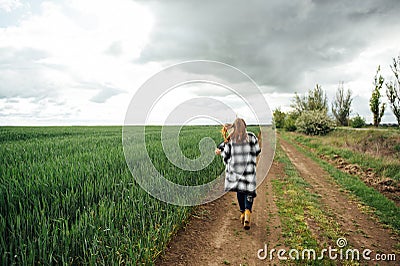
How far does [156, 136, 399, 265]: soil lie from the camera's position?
3848 millimetres

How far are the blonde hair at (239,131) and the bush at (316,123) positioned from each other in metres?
23.9

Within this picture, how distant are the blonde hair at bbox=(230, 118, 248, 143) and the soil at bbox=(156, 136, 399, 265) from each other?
1.78 metres

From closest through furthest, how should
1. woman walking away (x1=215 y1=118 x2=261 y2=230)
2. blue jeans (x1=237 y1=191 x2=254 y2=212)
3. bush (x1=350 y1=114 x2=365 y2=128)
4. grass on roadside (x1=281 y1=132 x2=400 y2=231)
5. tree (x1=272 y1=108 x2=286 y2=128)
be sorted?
woman walking away (x1=215 y1=118 x2=261 y2=230) → blue jeans (x1=237 y1=191 x2=254 y2=212) → grass on roadside (x1=281 y1=132 x2=400 y2=231) → bush (x1=350 y1=114 x2=365 y2=128) → tree (x1=272 y1=108 x2=286 y2=128)

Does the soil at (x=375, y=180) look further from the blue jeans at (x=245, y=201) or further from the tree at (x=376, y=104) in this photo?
the tree at (x=376, y=104)

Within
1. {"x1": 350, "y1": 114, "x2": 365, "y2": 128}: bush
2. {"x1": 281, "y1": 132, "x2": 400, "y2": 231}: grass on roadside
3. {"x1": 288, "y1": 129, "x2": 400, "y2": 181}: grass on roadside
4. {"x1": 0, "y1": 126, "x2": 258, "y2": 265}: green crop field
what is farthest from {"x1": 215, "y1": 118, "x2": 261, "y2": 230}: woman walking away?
{"x1": 350, "y1": 114, "x2": 365, "y2": 128}: bush

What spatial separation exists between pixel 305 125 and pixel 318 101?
37.1ft

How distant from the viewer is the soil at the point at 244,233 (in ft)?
12.6

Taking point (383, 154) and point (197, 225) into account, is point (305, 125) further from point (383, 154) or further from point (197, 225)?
point (197, 225)

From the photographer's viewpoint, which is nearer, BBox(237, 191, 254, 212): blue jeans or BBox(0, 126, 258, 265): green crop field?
BBox(0, 126, 258, 265): green crop field

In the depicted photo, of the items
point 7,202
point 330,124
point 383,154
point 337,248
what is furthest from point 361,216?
point 330,124

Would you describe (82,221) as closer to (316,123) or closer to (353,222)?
(353,222)

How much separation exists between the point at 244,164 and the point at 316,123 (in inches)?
957

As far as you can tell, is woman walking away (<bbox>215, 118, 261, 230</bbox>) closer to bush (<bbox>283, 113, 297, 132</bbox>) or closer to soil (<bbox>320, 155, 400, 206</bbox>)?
soil (<bbox>320, 155, 400, 206</bbox>)

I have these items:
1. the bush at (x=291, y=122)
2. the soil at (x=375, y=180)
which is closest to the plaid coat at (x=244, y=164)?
the soil at (x=375, y=180)
